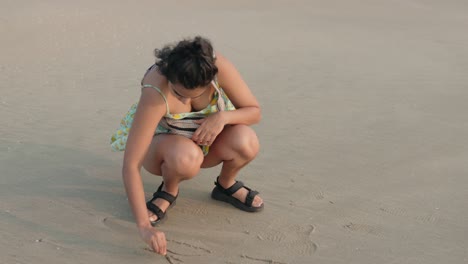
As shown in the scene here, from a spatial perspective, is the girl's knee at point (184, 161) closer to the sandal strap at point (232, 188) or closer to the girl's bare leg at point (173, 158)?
the girl's bare leg at point (173, 158)

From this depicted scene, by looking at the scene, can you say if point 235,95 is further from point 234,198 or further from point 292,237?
point 292,237

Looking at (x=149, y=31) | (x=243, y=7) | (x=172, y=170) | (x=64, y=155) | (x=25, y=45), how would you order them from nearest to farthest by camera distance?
(x=172, y=170)
(x=64, y=155)
(x=25, y=45)
(x=149, y=31)
(x=243, y=7)

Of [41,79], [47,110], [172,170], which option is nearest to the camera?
[172,170]

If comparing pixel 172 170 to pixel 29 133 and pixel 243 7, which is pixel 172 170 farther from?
pixel 243 7

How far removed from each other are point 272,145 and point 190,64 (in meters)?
1.57

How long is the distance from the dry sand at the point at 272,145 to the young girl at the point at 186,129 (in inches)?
6.2

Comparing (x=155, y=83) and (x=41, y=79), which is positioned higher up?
(x=155, y=83)

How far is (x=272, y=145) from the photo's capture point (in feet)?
13.0

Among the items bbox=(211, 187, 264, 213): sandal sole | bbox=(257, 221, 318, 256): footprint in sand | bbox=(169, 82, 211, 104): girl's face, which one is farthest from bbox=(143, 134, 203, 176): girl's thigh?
bbox=(257, 221, 318, 256): footprint in sand

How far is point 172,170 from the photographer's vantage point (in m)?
2.89

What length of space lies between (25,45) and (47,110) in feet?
6.92

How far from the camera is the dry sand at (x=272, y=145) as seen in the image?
280cm

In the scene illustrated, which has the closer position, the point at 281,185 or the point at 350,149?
the point at 281,185

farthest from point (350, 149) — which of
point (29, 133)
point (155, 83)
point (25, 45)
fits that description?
point (25, 45)
